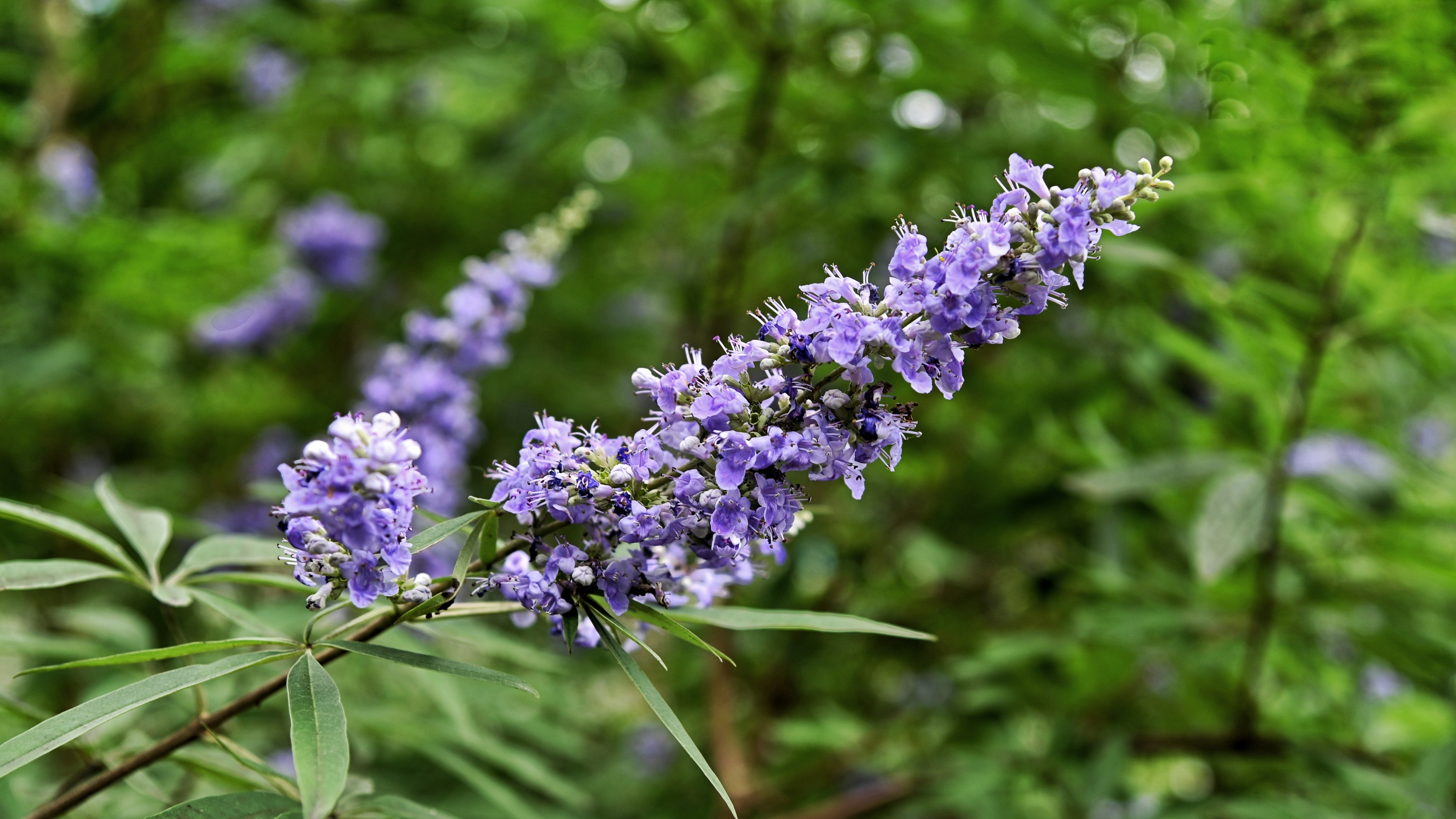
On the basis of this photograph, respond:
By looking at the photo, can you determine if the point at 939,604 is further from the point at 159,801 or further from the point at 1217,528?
the point at 159,801

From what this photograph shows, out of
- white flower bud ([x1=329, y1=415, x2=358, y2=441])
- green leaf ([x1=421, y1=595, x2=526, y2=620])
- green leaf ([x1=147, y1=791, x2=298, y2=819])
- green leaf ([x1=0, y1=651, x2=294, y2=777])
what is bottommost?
green leaf ([x1=147, y1=791, x2=298, y2=819])

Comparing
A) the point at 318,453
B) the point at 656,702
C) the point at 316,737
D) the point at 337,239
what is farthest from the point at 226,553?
the point at 337,239

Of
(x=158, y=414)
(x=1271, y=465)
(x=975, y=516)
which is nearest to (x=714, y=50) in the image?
(x=975, y=516)

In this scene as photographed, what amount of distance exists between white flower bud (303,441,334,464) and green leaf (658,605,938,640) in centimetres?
75

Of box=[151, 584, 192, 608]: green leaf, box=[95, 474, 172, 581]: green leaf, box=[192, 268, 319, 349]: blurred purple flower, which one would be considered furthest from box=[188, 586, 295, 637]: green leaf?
box=[192, 268, 319, 349]: blurred purple flower

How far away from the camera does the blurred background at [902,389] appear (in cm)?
368

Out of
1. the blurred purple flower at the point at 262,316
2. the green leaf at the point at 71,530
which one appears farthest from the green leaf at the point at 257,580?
the blurred purple flower at the point at 262,316

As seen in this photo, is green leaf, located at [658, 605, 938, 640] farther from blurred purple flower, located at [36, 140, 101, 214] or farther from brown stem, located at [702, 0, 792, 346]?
blurred purple flower, located at [36, 140, 101, 214]

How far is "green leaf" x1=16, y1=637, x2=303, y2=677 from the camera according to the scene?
171cm

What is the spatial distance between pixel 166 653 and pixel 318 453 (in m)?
0.41

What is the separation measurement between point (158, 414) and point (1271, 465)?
5945 millimetres

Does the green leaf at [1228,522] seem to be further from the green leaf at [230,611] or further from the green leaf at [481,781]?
the green leaf at [230,611]

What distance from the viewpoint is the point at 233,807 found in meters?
1.91

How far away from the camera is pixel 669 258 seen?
6520 mm
